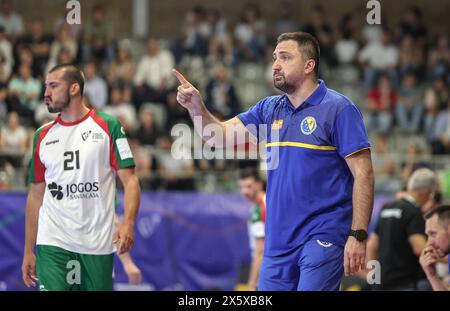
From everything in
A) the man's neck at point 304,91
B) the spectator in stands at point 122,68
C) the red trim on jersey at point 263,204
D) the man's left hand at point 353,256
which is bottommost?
the red trim on jersey at point 263,204

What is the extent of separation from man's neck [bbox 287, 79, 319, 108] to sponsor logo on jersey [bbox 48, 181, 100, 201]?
73.4 inches

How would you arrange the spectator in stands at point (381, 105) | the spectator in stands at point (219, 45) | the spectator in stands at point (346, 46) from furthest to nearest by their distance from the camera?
the spectator in stands at point (346, 46) → the spectator in stands at point (219, 45) → the spectator in stands at point (381, 105)

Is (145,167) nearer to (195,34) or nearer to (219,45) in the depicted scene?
(219,45)

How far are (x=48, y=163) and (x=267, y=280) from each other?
2226 mm

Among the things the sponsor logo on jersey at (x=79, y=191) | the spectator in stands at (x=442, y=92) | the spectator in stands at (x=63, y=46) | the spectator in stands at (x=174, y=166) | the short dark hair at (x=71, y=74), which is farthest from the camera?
the spectator in stands at (x=442, y=92)

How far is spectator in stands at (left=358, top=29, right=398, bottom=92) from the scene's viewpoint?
21406 mm

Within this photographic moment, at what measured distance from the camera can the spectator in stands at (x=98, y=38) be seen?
19797 millimetres

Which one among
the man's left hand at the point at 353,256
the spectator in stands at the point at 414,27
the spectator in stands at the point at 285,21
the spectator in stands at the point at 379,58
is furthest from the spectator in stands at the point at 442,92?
the man's left hand at the point at 353,256

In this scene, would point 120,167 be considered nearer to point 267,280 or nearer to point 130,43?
point 267,280

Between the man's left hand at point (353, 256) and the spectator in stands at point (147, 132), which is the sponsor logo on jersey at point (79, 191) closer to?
the man's left hand at point (353, 256)

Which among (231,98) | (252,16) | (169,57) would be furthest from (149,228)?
(252,16)

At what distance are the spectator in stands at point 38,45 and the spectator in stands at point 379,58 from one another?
734 centimetres

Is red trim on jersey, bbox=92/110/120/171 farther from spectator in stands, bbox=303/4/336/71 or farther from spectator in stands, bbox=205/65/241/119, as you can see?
spectator in stands, bbox=303/4/336/71

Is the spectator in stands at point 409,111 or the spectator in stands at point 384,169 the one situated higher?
the spectator in stands at point 409,111
